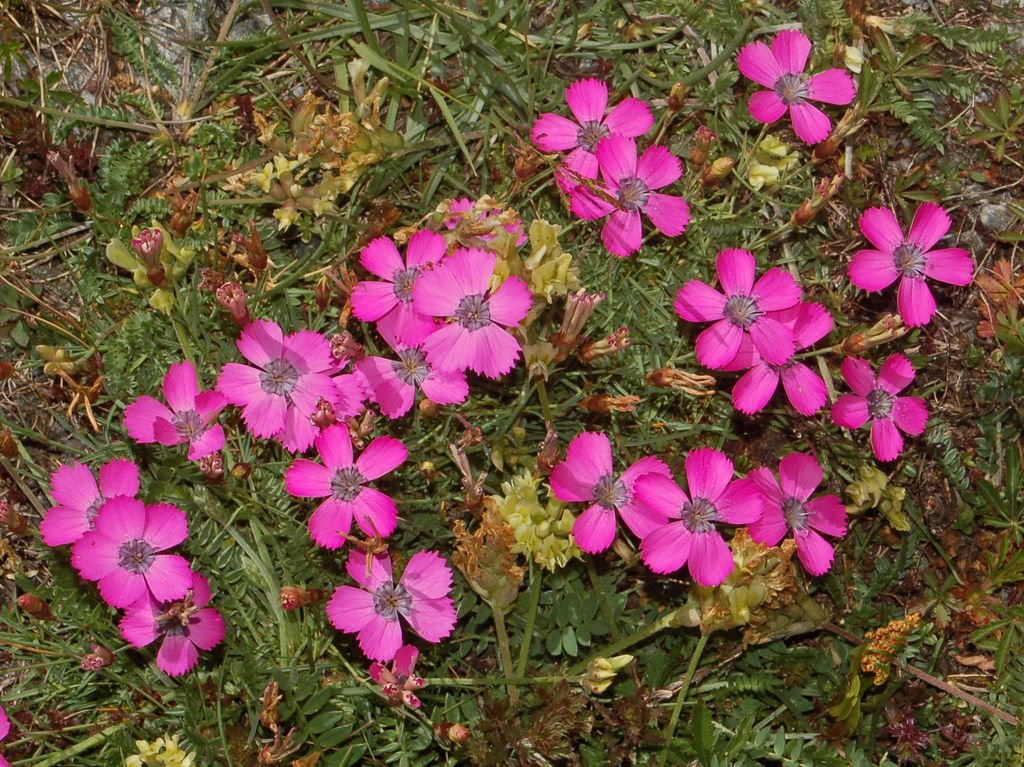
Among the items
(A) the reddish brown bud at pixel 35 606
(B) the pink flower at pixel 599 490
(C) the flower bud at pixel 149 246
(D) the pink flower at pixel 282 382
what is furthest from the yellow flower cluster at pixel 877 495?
(A) the reddish brown bud at pixel 35 606

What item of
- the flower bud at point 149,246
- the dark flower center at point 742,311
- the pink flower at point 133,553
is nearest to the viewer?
the pink flower at point 133,553

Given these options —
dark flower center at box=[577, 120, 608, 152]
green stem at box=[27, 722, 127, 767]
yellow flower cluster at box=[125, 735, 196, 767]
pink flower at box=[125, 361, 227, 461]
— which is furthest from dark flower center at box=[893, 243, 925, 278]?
green stem at box=[27, 722, 127, 767]

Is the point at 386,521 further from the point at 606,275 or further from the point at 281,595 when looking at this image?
the point at 606,275

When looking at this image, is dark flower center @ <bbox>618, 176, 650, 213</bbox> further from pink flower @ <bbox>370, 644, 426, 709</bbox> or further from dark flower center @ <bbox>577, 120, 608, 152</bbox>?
pink flower @ <bbox>370, 644, 426, 709</bbox>

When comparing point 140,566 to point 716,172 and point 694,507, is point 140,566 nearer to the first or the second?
point 694,507

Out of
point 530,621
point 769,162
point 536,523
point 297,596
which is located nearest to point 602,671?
point 530,621

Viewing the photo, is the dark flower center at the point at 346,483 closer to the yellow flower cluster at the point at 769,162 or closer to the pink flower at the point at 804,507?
the pink flower at the point at 804,507

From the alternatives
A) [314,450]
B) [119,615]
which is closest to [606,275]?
[314,450]
